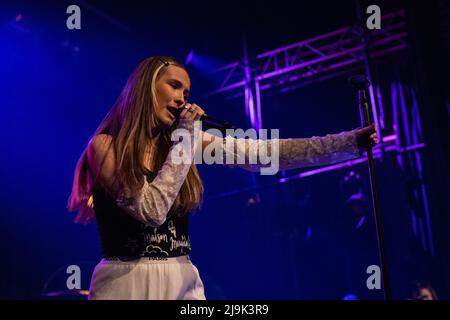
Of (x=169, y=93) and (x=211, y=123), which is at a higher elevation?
(x=169, y=93)

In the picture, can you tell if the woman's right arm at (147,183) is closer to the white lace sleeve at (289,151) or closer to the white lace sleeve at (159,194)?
the white lace sleeve at (159,194)

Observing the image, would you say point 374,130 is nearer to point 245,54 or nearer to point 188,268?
point 188,268

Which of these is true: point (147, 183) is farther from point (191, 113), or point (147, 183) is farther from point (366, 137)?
point (366, 137)

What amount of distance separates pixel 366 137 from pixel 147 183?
802 millimetres

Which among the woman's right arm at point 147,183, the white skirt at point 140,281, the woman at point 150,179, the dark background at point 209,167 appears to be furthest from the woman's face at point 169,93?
the dark background at point 209,167

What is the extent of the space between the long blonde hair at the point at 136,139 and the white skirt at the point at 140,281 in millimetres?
229

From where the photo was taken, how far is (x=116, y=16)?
6.09 m

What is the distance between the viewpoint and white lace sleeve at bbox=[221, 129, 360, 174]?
6.41 feet

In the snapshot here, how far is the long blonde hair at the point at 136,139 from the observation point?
1769 mm

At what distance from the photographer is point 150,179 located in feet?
5.93

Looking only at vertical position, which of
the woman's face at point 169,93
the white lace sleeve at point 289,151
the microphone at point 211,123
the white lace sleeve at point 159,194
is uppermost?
the woman's face at point 169,93

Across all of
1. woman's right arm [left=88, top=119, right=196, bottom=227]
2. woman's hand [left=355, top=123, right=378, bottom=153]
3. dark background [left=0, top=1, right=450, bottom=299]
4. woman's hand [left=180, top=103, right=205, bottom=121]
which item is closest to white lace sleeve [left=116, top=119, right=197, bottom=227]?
woman's right arm [left=88, top=119, right=196, bottom=227]

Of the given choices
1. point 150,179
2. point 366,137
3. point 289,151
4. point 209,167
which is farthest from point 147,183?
point 209,167
